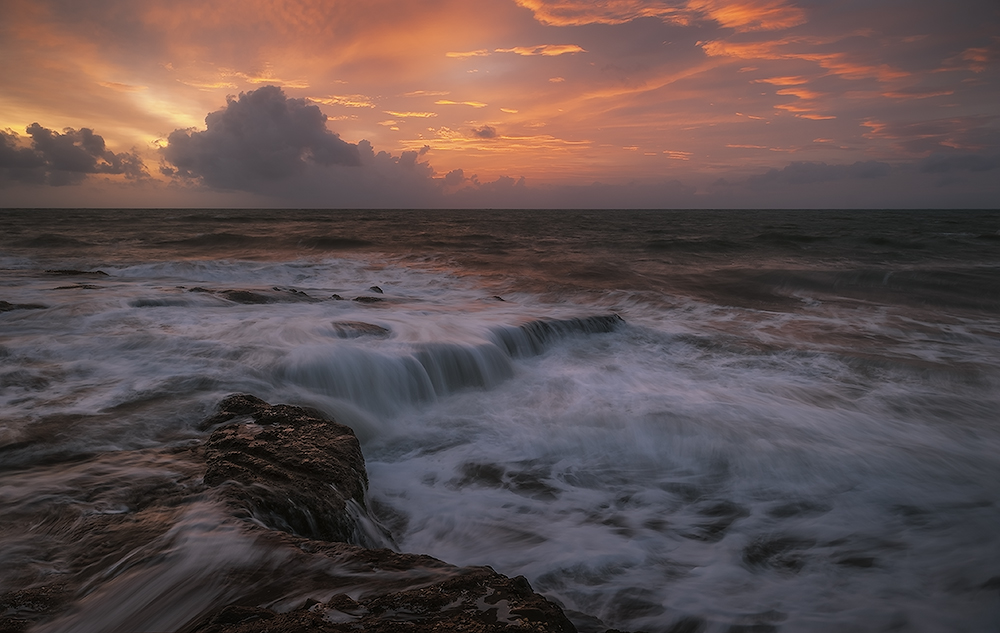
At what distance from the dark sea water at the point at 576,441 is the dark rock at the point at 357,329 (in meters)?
0.07

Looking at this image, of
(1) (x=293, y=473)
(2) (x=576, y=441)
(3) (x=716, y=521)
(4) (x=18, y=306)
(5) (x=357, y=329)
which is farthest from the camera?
(4) (x=18, y=306)

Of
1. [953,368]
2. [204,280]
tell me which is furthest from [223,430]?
[204,280]

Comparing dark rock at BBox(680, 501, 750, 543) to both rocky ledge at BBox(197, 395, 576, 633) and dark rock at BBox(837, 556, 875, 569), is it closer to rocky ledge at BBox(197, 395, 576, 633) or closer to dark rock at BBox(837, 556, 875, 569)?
dark rock at BBox(837, 556, 875, 569)

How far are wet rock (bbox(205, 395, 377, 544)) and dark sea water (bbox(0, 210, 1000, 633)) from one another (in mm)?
246

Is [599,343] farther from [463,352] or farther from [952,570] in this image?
[952,570]

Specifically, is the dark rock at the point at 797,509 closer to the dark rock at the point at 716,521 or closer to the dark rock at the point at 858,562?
the dark rock at the point at 716,521

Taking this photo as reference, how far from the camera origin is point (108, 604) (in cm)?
195

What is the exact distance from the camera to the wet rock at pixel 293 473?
2586 millimetres

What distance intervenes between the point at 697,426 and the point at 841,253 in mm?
22199

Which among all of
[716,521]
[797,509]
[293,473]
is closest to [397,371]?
[293,473]

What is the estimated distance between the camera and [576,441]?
5.12 metres

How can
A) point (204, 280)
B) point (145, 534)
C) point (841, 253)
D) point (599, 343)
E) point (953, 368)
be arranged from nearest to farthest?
point (145, 534) < point (953, 368) < point (599, 343) < point (204, 280) < point (841, 253)

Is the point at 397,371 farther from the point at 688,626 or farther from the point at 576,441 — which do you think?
the point at 688,626

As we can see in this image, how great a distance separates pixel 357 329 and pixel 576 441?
3.66 m
